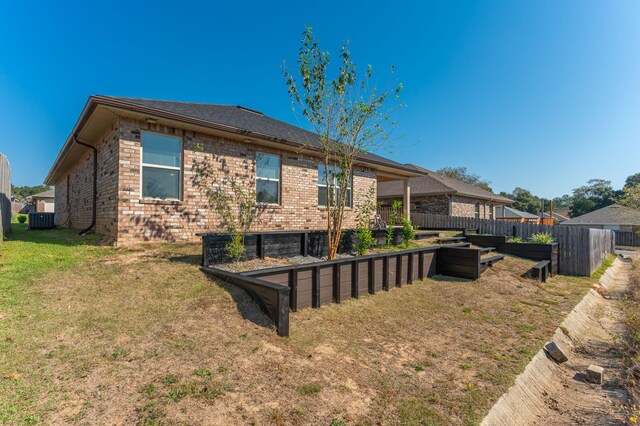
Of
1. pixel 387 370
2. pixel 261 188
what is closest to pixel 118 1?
pixel 261 188

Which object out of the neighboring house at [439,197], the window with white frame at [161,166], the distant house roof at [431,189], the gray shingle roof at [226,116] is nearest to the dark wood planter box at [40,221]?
the gray shingle roof at [226,116]

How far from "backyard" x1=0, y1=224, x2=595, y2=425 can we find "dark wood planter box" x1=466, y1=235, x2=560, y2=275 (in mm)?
5187

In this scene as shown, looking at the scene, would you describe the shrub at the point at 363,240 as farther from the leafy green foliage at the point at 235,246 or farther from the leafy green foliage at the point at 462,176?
the leafy green foliage at the point at 462,176

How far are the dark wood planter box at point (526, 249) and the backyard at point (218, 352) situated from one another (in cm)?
519

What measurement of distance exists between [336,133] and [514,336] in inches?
213

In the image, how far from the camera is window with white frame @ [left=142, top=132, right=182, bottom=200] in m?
7.59

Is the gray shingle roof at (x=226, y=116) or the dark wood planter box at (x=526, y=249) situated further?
the dark wood planter box at (x=526, y=249)

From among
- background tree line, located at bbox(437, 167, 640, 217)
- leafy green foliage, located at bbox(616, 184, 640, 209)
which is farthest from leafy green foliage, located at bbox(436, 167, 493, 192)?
leafy green foliage, located at bbox(616, 184, 640, 209)

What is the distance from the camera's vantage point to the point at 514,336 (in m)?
4.92

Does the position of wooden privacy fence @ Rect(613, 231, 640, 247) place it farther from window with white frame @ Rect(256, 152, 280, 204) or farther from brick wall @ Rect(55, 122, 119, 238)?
brick wall @ Rect(55, 122, 119, 238)

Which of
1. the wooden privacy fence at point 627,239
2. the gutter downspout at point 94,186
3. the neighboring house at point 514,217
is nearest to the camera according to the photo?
Result: the gutter downspout at point 94,186

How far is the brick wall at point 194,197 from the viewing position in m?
7.21

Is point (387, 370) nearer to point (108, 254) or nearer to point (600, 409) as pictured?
point (600, 409)

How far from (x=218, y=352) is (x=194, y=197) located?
591 cm
